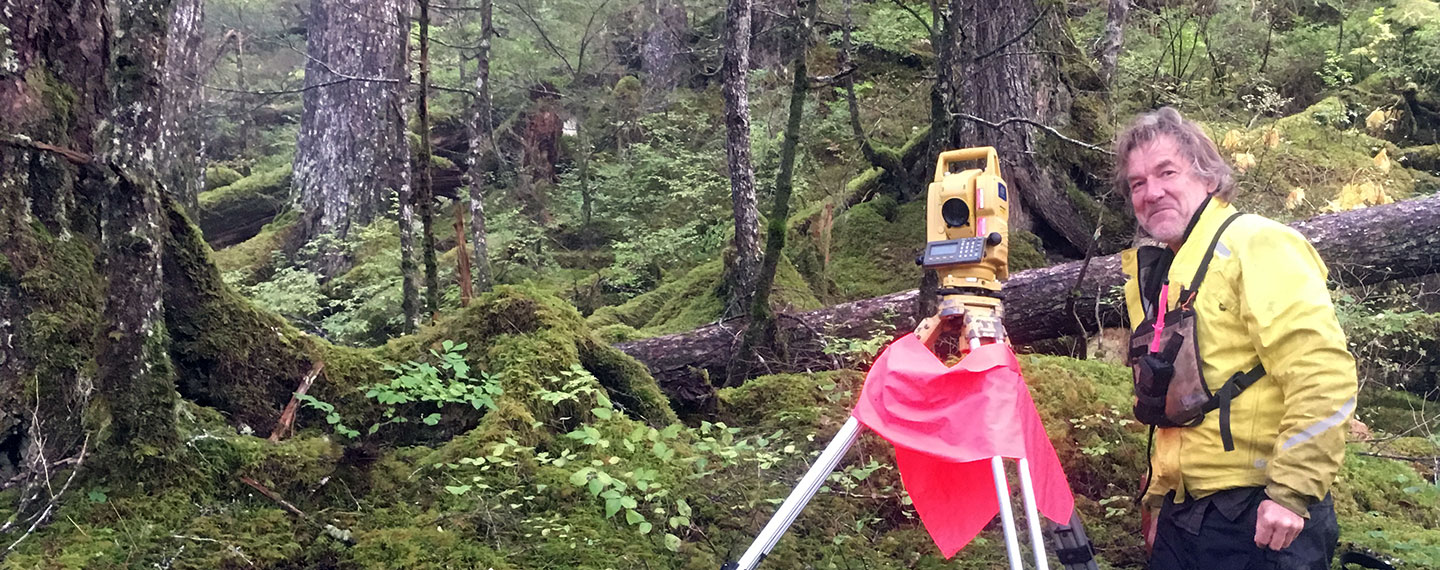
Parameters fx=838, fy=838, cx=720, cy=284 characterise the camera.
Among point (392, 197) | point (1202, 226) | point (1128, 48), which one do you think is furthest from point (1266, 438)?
point (1128, 48)

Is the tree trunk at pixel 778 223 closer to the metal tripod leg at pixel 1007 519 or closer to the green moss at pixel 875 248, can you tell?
the green moss at pixel 875 248

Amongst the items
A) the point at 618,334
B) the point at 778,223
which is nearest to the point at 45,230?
the point at 778,223

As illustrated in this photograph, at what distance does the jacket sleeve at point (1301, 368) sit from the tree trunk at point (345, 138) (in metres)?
9.51

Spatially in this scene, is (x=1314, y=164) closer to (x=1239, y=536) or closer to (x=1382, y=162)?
(x=1382, y=162)

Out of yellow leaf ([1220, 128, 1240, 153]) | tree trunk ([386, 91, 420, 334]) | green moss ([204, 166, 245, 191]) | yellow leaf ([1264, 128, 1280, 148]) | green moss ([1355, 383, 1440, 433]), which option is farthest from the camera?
green moss ([204, 166, 245, 191])

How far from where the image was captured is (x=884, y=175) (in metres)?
8.22

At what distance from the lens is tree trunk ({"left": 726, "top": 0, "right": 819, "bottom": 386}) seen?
4668 millimetres

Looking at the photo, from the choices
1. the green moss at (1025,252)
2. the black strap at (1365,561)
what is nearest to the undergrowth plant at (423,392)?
the black strap at (1365,561)

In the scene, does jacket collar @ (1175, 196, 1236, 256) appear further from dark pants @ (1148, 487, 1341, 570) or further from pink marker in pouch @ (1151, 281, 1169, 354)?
dark pants @ (1148, 487, 1341, 570)

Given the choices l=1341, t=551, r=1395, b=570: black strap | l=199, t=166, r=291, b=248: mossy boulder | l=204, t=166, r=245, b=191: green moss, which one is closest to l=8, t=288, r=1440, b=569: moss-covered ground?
l=1341, t=551, r=1395, b=570: black strap

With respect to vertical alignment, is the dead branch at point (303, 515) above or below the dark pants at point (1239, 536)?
below

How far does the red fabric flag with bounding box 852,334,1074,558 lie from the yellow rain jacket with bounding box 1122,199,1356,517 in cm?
35

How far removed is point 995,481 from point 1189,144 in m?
1.10

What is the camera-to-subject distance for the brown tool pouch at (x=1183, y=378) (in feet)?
7.08
